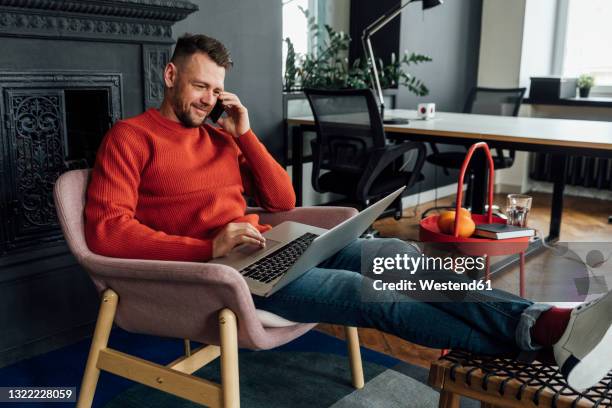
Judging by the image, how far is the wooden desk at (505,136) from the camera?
110 inches

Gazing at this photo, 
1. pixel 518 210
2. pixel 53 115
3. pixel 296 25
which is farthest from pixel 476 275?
pixel 296 25

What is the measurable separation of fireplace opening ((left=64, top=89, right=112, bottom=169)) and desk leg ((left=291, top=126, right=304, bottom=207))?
1444mm

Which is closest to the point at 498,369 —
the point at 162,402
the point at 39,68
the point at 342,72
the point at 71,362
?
the point at 162,402

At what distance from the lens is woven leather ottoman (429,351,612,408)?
1.11m

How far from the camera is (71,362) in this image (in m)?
2.13

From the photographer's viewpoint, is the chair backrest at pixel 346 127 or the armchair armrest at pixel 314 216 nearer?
the armchair armrest at pixel 314 216

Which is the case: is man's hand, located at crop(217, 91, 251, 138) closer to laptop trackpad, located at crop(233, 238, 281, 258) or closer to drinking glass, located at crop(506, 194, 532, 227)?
laptop trackpad, located at crop(233, 238, 281, 258)

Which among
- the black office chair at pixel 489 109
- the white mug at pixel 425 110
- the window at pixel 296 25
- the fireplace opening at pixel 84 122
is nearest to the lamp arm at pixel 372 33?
the white mug at pixel 425 110

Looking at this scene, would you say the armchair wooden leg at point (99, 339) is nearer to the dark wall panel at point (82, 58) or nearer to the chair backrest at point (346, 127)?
the dark wall panel at point (82, 58)

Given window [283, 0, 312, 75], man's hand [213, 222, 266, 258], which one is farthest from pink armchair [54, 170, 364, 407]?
window [283, 0, 312, 75]

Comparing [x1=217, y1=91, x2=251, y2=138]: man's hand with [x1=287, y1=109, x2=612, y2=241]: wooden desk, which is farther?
[x1=287, y1=109, x2=612, y2=241]: wooden desk

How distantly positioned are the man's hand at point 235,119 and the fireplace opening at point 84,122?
61cm

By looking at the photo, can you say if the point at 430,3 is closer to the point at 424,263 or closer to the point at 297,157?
the point at 297,157

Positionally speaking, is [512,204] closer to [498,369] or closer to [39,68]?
[498,369]
